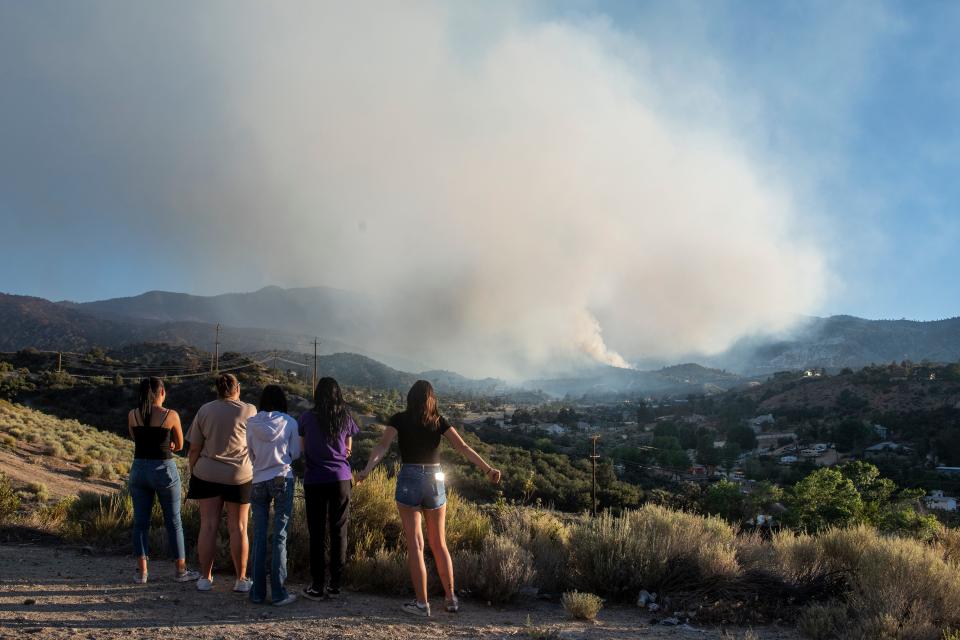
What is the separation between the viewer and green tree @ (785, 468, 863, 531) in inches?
682

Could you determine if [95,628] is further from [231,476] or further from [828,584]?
[828,584]

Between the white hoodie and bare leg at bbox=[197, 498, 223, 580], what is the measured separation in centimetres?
60

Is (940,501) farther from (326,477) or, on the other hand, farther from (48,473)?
(48,473)

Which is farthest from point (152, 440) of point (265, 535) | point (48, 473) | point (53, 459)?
point (53, 459)

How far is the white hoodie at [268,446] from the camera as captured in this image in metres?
4.99

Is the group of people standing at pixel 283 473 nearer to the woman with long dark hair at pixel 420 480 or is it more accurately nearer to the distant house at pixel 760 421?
the woman with long dark hair at pixel 420 480

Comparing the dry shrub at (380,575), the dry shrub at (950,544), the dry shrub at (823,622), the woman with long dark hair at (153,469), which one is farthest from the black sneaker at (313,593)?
the dry shrub at (950,544)

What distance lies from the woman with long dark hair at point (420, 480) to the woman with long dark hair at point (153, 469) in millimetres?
1982

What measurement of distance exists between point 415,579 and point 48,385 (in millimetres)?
48811

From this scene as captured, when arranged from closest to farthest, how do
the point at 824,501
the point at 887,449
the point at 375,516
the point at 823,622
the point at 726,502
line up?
the point at 823,622
the point at 375,516
the point at 824,501
the point at 726,502
the point at 887,449

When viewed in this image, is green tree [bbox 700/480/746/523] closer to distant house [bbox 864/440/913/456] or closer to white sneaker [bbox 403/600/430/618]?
white sneaker [bbox 403/600/430/618]

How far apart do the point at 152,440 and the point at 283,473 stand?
4.57 ft

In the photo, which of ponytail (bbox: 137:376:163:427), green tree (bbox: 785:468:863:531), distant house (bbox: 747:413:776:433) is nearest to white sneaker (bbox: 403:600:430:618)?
ponytail (bbox: 137:376:163:427)

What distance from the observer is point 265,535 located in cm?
498
